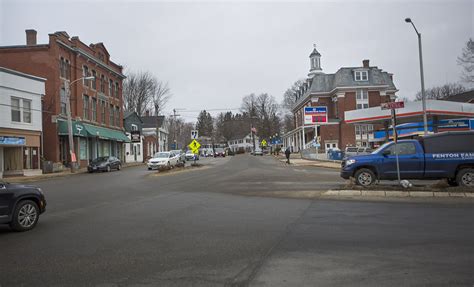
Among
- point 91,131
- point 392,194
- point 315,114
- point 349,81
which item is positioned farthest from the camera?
point 349,81

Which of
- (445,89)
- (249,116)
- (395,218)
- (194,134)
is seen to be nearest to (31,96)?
(194,134)

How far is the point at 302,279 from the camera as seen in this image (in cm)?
495

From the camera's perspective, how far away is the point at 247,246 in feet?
21.6

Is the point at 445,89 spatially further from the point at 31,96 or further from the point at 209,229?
the point at 209,229

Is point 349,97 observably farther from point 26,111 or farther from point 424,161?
point 424,161

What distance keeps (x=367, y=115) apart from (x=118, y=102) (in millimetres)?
33422

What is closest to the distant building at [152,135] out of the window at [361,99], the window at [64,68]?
the window at [64,68]

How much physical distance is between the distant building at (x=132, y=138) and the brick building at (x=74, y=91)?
3965 millimetres

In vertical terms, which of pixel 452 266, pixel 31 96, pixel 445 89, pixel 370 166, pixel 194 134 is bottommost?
pixel 452 266

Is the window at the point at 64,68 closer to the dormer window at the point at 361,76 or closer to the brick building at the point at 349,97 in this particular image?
the brick building at the point at 349,97

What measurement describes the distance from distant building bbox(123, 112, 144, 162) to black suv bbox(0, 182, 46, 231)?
47.4m

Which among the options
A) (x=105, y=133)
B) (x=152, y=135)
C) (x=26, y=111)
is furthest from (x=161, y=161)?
(x=152, y=135)

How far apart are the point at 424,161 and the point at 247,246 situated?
392 inches

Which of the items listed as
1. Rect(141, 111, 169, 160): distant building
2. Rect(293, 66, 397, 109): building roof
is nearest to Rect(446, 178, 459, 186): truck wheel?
Rect(293, 66, 397, 109): building roof
